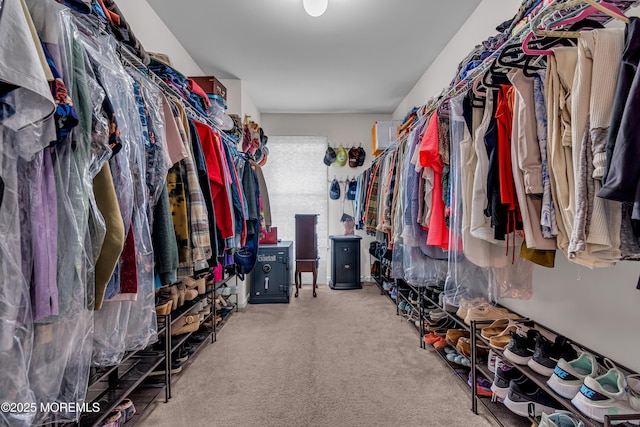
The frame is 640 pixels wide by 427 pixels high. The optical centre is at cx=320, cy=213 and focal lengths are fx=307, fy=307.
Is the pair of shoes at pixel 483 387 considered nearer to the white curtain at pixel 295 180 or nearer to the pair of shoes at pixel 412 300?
the pair of shoes at pixel 412 300

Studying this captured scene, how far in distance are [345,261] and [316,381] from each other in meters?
2.55

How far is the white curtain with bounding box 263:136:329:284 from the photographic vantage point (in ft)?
15.6

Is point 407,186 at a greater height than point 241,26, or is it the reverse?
point 241,26

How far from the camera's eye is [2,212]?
61 cm

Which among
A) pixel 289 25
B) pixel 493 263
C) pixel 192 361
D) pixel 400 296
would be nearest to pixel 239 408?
pixel 192 361

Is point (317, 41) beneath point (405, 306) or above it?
above

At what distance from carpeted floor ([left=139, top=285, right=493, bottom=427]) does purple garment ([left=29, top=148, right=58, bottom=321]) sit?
125 centimetres

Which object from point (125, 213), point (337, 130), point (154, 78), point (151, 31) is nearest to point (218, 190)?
point (154, 78)

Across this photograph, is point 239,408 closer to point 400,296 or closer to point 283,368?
point 283,368

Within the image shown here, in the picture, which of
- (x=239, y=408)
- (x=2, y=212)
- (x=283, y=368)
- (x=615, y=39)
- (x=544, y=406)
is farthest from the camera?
(x=283, y=368)

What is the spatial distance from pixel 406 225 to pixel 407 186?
23 cm

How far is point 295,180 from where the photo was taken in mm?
4785

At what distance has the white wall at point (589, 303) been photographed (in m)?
1.23

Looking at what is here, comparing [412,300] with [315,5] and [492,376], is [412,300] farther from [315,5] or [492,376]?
[315,5]
